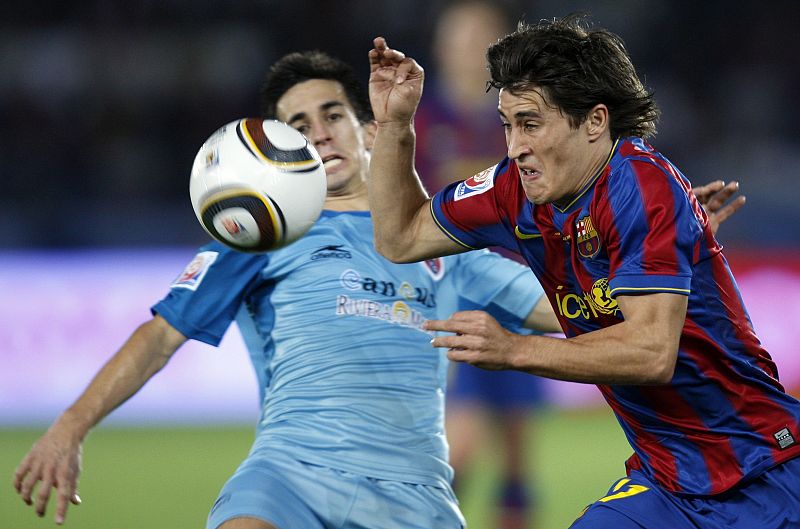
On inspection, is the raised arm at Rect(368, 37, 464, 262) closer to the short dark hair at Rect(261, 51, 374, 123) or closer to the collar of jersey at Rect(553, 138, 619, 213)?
the collar of jersey at Rect(553, 138, 619, 213)

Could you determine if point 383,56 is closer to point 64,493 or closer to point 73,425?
point 73,425

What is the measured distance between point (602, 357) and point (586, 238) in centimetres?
47

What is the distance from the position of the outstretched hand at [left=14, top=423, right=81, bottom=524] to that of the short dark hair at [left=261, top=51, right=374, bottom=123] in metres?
1.50

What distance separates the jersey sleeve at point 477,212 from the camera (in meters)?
3.40

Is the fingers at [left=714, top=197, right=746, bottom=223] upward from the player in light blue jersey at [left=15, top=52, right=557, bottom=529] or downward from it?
upward

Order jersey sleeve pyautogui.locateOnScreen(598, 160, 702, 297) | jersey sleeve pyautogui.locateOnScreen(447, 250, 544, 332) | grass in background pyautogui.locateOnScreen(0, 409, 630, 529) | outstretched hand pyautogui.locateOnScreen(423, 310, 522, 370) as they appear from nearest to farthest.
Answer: outstretched hand pyautogui.locateOnScreen(423, 310, 522, 370)
jersey sleeve pyautogui.locateOnScreen(598, 160, 702, 297)
jersey sleeve pyautogui.locateOnScreen(447, 250, 544, 332)
grass in background pyautogui.locateOnScreen(0, 409, 630, 529)

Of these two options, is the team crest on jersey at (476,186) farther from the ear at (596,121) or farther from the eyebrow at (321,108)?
the eyebrow at (321,108)

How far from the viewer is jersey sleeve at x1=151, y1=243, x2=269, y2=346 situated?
369cm

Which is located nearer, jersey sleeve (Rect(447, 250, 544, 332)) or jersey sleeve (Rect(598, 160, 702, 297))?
jersey sleeve (Rect(598, 160, 702, 297))

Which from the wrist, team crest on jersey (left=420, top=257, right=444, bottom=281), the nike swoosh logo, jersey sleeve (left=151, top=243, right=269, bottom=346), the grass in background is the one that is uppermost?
the nike swoosh logo

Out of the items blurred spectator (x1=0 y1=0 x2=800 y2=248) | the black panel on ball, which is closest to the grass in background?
the black panel on ball

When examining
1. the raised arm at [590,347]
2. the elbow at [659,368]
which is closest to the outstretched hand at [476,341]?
the raised arm at [590,347]

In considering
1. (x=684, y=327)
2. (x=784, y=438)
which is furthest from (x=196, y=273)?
(x=784, y=438)

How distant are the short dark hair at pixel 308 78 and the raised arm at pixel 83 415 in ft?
3.40
